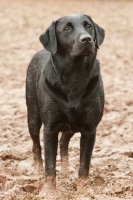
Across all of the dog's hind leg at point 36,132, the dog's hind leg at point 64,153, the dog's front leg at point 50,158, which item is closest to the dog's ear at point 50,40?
the dog's front leg at point 50,158

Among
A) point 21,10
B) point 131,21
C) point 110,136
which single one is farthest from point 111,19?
point 110,136

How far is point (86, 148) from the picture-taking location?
5609mm

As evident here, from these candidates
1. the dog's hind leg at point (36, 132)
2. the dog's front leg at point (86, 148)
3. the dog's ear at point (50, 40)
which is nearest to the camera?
the dog's ear at point (50, 40)

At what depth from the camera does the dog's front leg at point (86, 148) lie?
5.53m

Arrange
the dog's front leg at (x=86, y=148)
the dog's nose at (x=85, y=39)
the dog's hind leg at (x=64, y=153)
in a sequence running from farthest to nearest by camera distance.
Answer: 1. the dog's hind leg at (x=64, y=153)
2. the dog's front leg at (x=86, y=148)
3. the dog's nose at (x=85, y=39)

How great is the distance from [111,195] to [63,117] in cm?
93

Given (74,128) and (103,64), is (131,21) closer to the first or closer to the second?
(103,64)

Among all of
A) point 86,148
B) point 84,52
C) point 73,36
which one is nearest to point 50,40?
point 73,36

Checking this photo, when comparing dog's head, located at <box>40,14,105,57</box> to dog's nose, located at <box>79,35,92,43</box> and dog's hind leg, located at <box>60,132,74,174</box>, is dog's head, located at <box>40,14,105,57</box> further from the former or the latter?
dog's hind leg, located at <box>60,132,74,174</box>

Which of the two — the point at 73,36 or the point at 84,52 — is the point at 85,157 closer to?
the point at 84,52

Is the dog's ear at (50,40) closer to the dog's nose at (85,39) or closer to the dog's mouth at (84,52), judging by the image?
the dog's mouth at (84,52)

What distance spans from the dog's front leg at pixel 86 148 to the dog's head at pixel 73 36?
86 cm

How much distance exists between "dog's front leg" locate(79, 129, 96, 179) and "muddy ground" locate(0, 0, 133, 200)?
214mm

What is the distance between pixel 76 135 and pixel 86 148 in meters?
2.64
